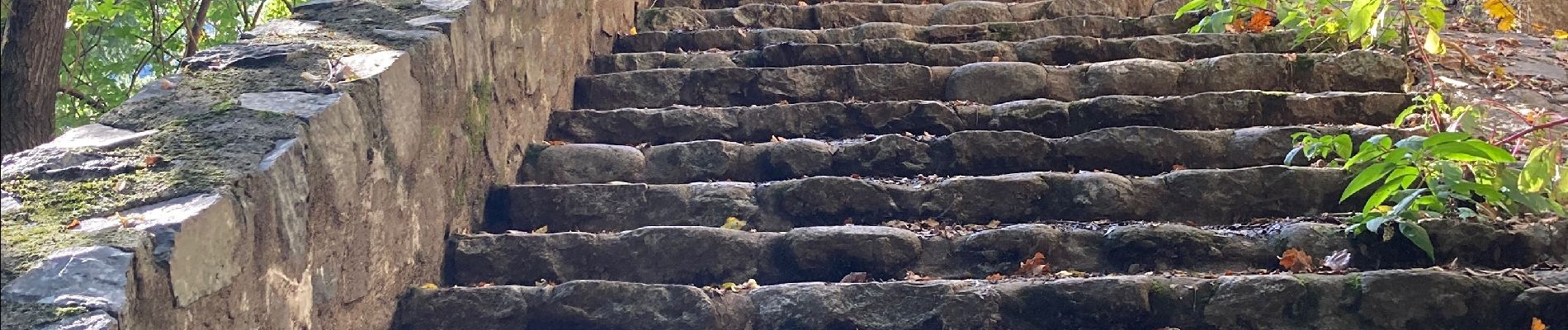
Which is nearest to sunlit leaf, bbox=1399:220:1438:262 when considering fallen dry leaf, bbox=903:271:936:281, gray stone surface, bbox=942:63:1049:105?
fallen dry leaf, bbox=903:271:936:281

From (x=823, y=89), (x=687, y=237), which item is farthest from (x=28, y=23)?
(x=823, y=89)

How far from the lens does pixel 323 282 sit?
1.99 m

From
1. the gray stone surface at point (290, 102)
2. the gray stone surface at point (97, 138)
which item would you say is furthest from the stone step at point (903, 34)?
the gray stone surface at point (97, 138)

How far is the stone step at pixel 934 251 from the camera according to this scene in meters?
2.31

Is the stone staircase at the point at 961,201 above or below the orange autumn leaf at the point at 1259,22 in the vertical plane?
below

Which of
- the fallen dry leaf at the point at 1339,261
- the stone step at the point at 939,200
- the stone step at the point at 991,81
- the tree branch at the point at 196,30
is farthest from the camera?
the tree branch at the point at 196,30

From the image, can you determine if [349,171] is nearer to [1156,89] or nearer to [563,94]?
[563,94]

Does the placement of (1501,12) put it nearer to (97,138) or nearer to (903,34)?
(903,34)

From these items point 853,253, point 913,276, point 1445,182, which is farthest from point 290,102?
point 1445,182

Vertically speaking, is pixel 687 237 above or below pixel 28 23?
below

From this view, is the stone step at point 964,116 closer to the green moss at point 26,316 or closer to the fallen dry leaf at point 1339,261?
the fallen dry leaf at point 1339,261

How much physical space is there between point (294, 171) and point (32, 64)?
1640 millimetres

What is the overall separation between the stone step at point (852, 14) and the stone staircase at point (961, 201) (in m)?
0.75

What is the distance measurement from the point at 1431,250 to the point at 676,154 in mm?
1753
